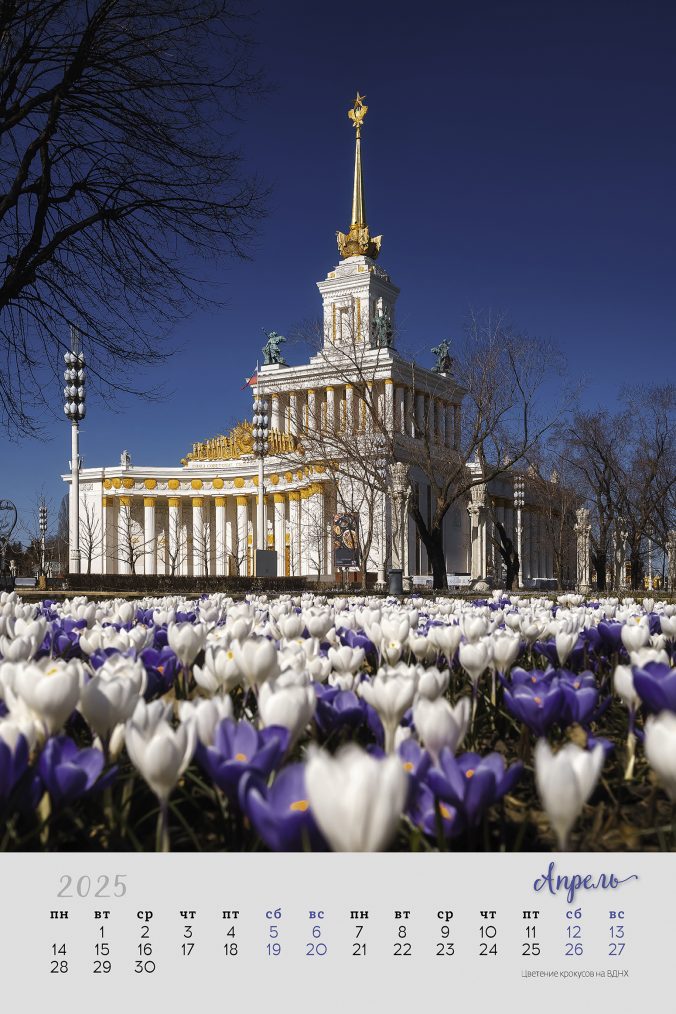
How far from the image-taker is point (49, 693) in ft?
5.87

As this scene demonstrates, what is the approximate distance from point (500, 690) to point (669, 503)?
3894cm

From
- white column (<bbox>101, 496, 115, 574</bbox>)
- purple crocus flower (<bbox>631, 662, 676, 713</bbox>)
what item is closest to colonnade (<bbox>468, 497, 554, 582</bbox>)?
white column (<bbox>101, 496, 115, 574</bbox>)

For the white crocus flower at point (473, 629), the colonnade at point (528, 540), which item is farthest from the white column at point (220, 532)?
the white crocus flower at point (473, 629)

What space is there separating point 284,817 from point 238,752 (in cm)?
37

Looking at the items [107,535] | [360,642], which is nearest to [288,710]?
[360,642]

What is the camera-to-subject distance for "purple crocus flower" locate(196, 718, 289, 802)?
141 cm

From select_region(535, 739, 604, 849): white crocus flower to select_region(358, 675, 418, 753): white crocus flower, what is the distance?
652 mm

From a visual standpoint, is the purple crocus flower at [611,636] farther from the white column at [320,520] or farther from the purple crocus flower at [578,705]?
the white column at [320,520]

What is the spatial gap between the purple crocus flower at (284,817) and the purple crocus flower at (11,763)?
44 centimetres

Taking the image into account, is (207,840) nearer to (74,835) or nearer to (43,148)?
(74,835)

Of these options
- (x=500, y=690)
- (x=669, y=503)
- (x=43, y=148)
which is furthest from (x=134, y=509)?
(x=500, y=690)

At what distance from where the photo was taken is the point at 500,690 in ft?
10.7

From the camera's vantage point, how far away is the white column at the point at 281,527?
73.2m

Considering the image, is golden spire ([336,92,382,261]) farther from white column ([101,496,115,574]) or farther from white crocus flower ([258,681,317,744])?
white crocus flower ([258,681,317,744])
